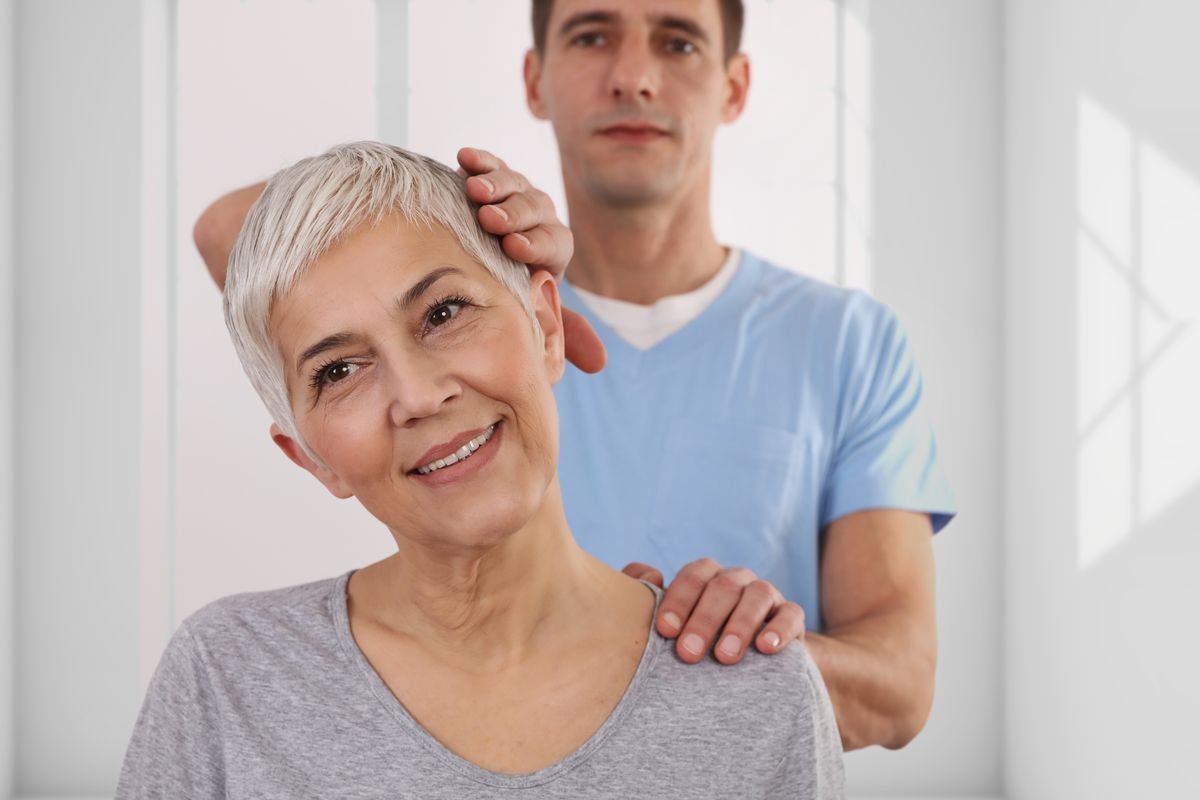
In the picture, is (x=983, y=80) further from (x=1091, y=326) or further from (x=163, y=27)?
(x=163, y=27)

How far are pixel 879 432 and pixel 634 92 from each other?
72 centimetres

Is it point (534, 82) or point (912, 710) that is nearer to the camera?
point (912, 710)

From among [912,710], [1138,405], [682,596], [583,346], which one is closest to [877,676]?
[912,710]

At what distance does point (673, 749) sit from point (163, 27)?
3.90 metres

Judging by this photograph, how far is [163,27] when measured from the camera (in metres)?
4.41

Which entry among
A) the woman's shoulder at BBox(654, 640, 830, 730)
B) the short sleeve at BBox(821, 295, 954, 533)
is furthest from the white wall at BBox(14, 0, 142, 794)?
the woman's shoulder at BBox(654, 640, 830, 730)

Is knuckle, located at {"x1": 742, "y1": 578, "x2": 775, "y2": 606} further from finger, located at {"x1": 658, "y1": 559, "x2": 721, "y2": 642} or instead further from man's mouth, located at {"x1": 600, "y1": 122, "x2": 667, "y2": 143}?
man's mouth, located at {"x1": 600, "y1": 122, "x2": 667, "y2": 143}

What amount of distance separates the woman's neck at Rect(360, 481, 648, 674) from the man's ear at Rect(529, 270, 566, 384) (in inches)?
5.7

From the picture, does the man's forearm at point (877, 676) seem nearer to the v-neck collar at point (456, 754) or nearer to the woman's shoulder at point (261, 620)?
the v-neck collar at point (456, 754)

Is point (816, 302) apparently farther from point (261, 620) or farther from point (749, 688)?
point (261, 620)

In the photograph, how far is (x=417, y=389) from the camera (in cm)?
121

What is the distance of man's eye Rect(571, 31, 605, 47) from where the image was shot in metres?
2.26

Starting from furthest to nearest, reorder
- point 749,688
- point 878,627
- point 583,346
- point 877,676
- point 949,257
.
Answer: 1. point 949,257
2. point 878,627
3. point 877,676
4. point 583,346
5. point 749,688

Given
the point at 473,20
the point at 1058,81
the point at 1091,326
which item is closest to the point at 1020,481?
the point at 1091,326
